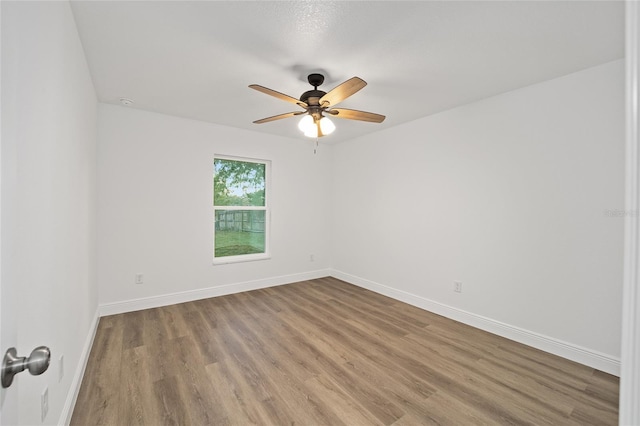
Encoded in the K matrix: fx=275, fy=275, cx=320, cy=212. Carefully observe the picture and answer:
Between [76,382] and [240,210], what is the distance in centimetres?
278

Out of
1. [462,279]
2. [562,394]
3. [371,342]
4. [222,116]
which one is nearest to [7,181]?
[371,342]

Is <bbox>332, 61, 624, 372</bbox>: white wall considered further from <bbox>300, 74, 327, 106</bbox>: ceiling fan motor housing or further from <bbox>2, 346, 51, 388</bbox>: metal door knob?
<bbox>2, 346, 51, 388</bbox>: metal door knob

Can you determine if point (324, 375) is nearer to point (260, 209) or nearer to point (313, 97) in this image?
point (313, 97)

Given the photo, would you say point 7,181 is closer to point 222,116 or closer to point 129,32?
point 129,32

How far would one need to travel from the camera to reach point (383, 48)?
2078 mm

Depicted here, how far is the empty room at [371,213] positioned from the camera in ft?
4.20

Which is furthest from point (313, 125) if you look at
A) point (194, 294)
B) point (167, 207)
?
point (194, 294)

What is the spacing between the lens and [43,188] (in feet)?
4.14

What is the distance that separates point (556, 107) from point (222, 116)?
3611mm

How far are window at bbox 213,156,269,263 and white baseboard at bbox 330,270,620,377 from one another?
7.14 feet

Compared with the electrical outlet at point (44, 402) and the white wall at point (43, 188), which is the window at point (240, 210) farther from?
the electrical outlet at point (44, 402)

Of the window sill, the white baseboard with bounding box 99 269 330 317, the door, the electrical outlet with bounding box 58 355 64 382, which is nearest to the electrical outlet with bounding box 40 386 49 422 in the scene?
the electrical outlet with bounding box 58 355 64 382

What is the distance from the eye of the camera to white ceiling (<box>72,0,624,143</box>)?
1.69 m

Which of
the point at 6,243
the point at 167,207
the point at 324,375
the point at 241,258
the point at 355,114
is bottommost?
the point at 324,375
